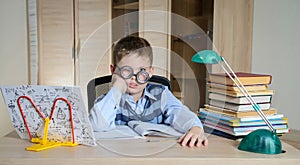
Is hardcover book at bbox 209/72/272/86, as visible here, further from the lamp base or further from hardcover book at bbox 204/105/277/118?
the lamp base

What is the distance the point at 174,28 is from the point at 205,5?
1175 mm

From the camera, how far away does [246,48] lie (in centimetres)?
216

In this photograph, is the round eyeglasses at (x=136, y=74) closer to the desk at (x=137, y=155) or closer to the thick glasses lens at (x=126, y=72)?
the thick glasses lens at (x=126, y=72)

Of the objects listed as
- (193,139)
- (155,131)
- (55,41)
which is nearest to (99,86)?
(155,131)

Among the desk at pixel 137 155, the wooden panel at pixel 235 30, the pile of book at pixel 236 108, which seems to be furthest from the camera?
the wooden panel at pixel 235 30

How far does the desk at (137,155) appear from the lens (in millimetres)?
599

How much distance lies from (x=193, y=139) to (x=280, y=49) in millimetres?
1573

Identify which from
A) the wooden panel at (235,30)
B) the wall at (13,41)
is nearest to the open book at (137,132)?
the wooden panel at (235,30)

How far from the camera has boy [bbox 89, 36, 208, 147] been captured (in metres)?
0.79

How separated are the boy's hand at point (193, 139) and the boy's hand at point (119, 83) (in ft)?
0.66

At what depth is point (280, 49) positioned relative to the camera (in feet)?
6.72

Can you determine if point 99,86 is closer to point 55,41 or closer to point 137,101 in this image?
point 137,101

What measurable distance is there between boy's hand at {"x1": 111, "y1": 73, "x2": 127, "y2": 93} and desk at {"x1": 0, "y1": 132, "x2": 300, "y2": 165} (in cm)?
16

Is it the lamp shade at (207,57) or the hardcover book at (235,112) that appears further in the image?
the hardcover book at (235,112)
